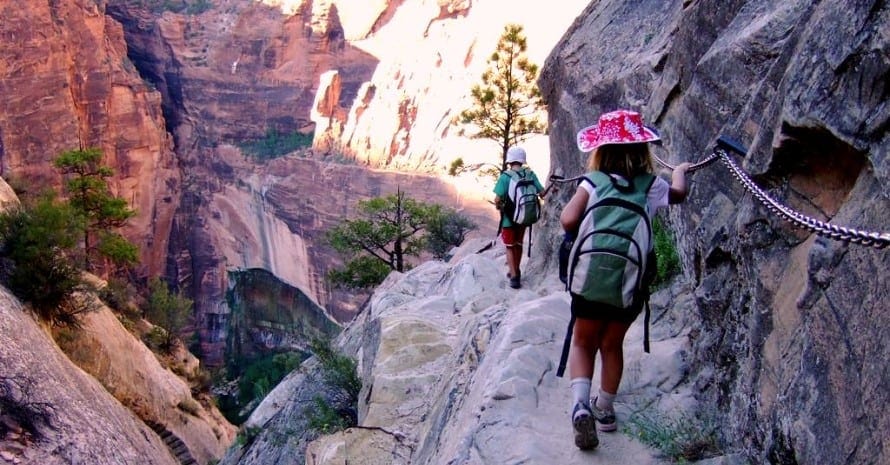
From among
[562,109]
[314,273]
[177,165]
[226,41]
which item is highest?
[226,41]

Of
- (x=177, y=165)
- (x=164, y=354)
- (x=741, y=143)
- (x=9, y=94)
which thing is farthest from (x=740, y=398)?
(x=177, y=165)

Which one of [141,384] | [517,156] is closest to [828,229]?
[517,156]

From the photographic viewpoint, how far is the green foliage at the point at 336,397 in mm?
7316

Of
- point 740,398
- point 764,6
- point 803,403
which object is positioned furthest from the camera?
Answer: point 764,6

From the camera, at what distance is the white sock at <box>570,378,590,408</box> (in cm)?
357

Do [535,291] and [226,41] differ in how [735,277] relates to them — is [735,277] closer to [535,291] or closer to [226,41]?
[535,291]

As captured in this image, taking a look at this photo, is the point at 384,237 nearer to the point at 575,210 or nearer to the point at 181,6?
the point at 575,210

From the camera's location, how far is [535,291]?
26.5ft

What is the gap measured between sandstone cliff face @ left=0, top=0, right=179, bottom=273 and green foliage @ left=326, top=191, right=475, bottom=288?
49.6 feet

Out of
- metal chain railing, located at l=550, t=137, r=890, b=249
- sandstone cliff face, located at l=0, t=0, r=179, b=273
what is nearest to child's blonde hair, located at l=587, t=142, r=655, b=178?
metal chain railing, located at l=550, t=137, r=890, b=249

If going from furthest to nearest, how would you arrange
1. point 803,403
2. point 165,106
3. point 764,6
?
point 165,106
point 764,6
point 803,403

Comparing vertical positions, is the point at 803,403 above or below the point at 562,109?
below

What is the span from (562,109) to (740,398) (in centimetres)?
705

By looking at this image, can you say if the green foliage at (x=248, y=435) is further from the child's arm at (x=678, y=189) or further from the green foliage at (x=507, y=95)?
the green foliage at (x=507, y=95)
